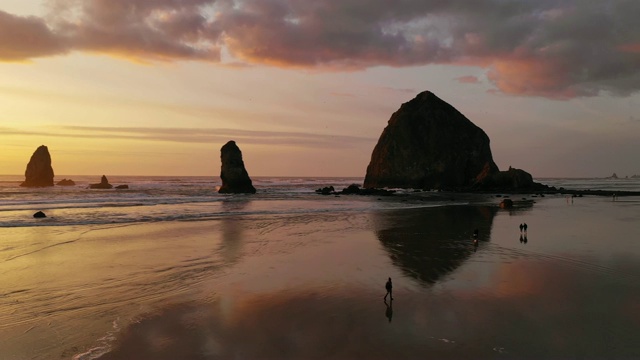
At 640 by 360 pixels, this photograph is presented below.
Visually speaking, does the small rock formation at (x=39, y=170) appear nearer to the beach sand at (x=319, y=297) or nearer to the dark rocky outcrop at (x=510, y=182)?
the beach sand at (x=319, y=297)

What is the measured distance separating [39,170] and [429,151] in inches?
4726

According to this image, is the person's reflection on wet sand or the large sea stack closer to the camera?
the person's reflection on wet sand

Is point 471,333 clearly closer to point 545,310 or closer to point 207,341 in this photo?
point 545,310

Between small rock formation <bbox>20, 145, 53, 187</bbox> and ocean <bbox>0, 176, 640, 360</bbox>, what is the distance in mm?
99583

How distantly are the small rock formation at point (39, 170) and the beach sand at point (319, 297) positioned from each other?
101102mm

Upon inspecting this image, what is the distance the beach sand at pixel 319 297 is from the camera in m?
10.2

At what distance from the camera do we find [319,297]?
14.4 m

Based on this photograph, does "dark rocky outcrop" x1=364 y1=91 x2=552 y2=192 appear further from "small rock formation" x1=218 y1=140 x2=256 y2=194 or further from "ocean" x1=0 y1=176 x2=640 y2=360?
"ocean" x1=0 y1=176 x2=640 y2=360

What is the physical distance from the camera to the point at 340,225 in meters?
35.8

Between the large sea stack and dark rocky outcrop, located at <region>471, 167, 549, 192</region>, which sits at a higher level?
the large sea stack

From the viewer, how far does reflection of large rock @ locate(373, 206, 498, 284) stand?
19.1 meters

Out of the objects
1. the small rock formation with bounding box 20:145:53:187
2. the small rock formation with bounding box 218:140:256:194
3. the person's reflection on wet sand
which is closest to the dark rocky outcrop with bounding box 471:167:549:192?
the small rock formation with bounding box 218:140:256:194

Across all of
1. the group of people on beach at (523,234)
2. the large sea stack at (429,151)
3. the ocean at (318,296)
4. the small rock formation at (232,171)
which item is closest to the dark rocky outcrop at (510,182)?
the large sea stack at (429,151)

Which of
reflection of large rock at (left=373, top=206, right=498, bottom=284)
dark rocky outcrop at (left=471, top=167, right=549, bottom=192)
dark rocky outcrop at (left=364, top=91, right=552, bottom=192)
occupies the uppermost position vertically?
dark rocky outcrop at (left=364, top=91, right=552, bottom=192)
